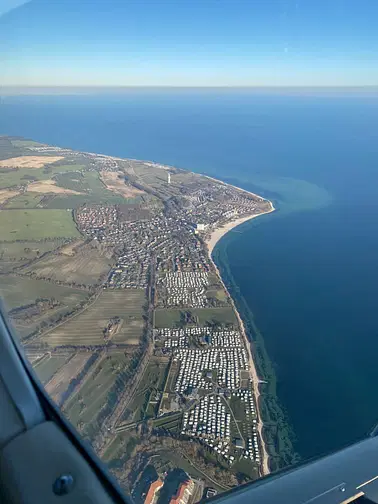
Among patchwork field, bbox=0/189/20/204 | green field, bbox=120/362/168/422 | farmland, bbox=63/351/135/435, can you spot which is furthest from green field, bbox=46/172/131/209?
green field, bbox=120/362/168/422

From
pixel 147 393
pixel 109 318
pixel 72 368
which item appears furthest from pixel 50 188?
pixel 72 368

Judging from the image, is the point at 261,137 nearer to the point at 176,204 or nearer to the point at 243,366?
the point at 176,204

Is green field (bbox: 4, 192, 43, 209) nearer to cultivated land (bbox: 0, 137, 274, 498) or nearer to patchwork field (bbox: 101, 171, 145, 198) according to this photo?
cultivated land (bbox: 0, 137, 274, 498)

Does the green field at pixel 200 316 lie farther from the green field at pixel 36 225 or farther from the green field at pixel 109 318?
the green field at pixel 36 225

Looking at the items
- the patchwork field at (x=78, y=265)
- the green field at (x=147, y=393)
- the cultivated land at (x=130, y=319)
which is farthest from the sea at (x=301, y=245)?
the patchwork field at (x=78, y=265)

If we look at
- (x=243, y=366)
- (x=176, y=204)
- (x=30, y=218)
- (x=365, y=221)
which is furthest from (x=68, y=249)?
(x=365, y=221)

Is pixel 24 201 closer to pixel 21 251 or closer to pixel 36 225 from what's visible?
pixel 36 225

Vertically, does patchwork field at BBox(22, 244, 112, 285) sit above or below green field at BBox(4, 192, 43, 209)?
below
